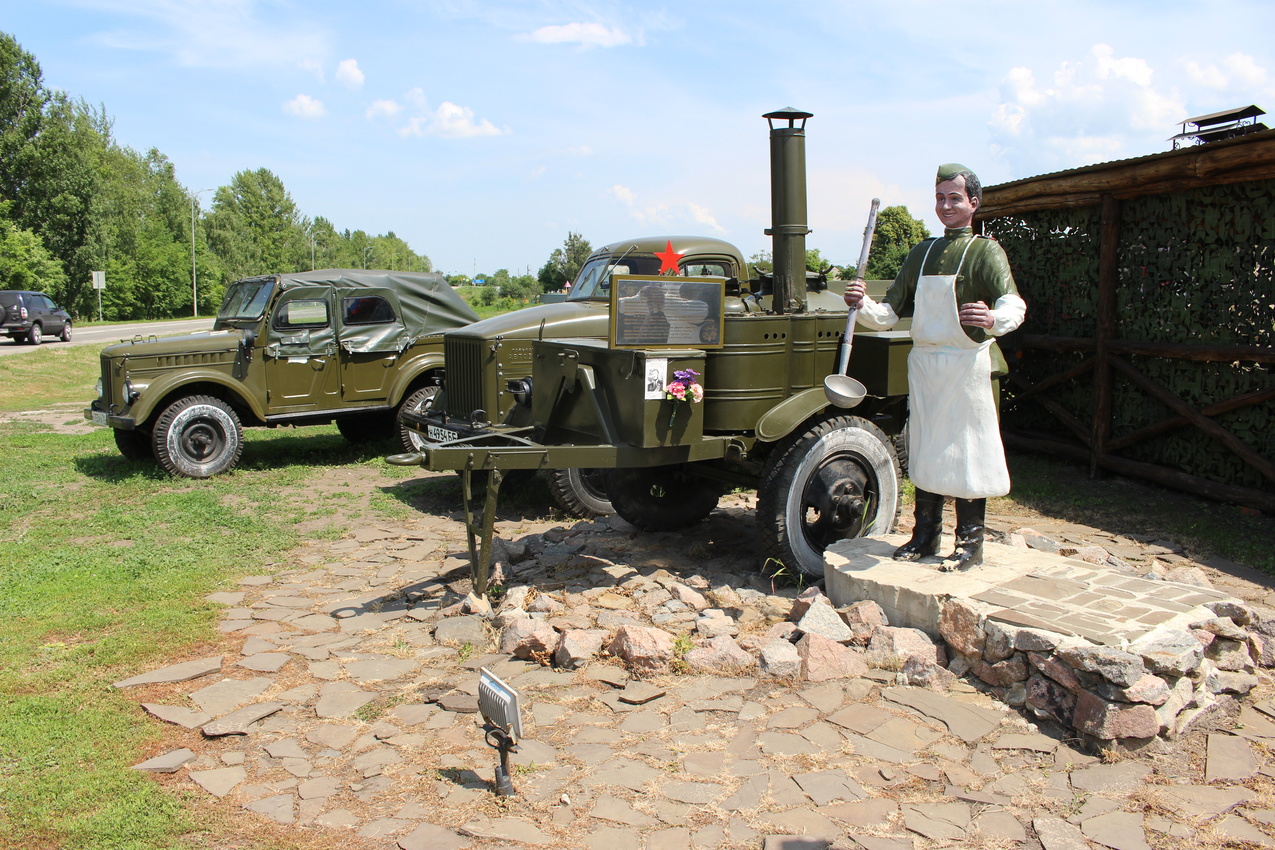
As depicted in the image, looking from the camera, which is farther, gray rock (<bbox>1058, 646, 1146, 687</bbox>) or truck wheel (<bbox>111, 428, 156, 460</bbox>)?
truck wheel (<bbox>111, 428, 156, 460</bbox>)

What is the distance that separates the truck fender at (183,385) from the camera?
29.3 feet

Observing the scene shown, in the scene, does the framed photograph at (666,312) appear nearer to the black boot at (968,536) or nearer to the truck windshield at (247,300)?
the black boot at (968,536)

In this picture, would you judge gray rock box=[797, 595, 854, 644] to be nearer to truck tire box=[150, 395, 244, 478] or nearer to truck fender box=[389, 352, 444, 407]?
truck fender box=[389, 352, 444, 407]

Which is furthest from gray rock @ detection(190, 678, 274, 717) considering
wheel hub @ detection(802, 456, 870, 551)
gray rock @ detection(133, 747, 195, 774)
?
wheel hub @ detection(802, 456, 870, 551)

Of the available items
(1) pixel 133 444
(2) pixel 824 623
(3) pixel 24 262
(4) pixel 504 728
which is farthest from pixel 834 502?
(3) pixel 24 262

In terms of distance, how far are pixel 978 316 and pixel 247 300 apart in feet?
26.9

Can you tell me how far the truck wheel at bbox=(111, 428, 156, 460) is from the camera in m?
9.65

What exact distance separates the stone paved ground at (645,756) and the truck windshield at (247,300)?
535 centimetres

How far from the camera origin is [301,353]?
31.9 feet

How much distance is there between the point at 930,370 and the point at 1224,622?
67.9 inches

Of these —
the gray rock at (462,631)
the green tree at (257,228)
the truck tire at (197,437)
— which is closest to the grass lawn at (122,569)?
the truck tire at (197,437)

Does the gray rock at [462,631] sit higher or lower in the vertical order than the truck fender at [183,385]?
lower

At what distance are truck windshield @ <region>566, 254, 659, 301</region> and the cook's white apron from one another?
12.8 feet

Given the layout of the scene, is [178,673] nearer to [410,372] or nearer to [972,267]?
[972,267]
